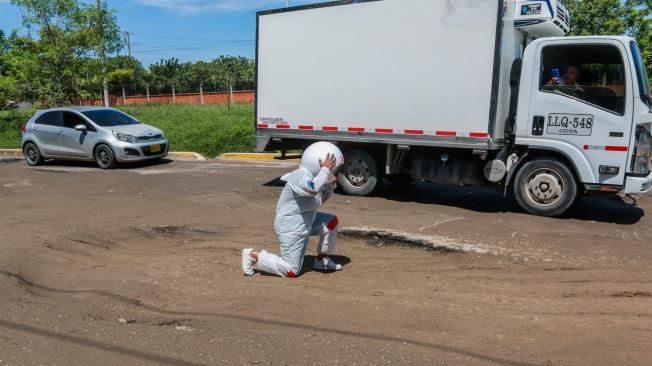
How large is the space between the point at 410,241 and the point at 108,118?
10557 millimetres

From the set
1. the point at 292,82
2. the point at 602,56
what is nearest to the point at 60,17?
the point at 292,82

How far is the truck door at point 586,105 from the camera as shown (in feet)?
21.8

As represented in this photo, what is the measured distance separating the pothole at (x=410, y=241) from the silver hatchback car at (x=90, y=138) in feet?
27.2

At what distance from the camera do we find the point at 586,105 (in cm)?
682

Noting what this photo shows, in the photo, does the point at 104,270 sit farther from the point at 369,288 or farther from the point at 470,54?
the point at 470,54

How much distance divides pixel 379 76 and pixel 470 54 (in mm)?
1459

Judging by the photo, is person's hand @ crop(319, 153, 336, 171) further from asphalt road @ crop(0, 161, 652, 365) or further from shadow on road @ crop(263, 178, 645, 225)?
shadow on road @ crop(263, 178, 645, 225)

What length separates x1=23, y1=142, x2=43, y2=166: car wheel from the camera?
555 inches

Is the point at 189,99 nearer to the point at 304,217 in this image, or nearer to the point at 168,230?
the point at 168,230

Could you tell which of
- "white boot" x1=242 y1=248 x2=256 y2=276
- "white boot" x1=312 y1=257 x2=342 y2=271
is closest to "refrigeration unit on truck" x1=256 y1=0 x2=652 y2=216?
"white boot" x1=312 y1=257 x2=342 y2=271

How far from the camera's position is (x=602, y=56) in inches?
274

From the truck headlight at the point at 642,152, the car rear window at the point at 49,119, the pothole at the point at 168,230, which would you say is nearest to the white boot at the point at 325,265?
the pothole at the point at 168,230

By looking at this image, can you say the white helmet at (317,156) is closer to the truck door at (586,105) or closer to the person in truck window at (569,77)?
the truck door at (586,105)

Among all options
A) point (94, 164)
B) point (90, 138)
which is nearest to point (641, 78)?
point (90, 138)
